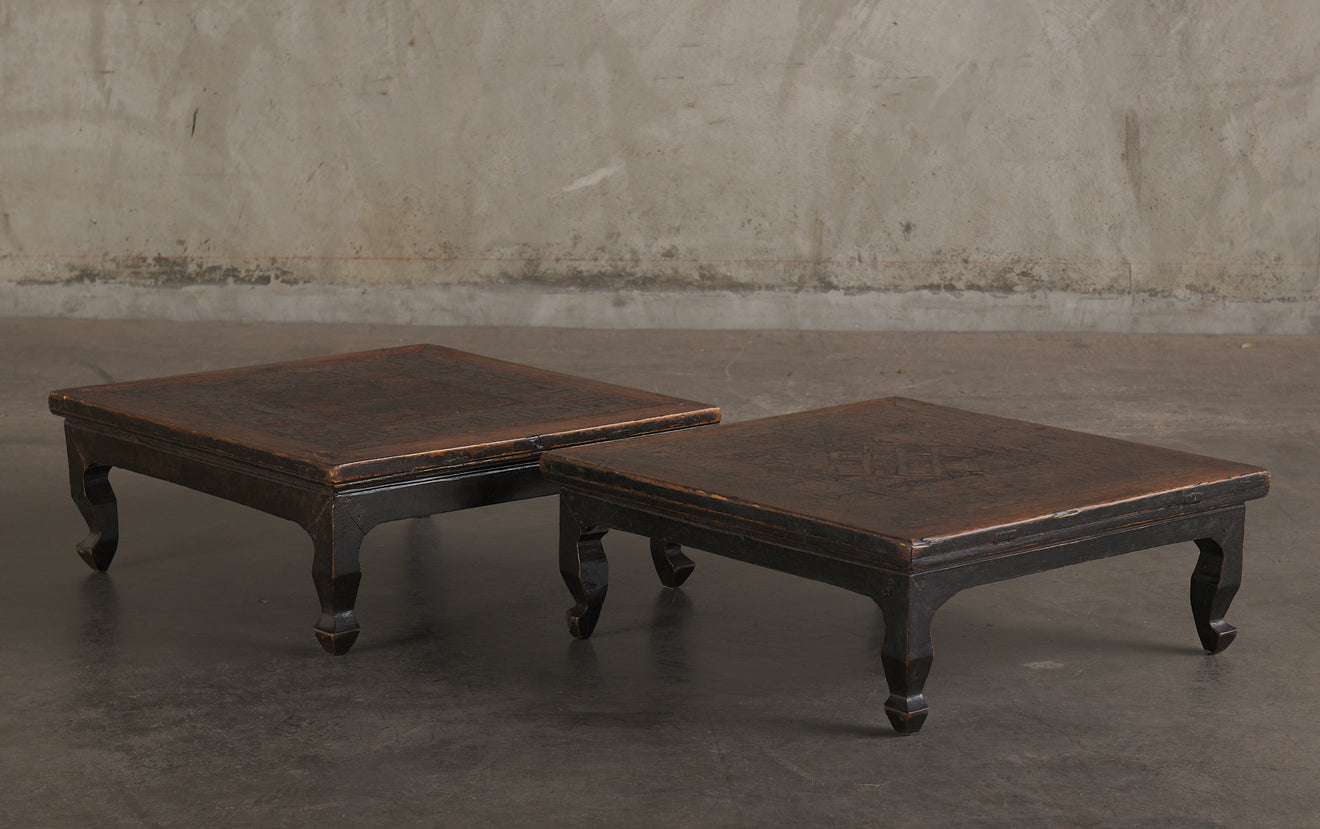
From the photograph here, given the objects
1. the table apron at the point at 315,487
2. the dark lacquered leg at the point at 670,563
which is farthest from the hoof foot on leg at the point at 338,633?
the dark lacquered leg at the point at 670,563

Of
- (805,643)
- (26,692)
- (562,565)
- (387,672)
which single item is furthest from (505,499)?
(26,692)

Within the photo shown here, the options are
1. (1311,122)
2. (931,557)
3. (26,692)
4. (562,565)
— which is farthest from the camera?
(1311,122)

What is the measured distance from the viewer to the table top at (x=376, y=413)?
2.96m

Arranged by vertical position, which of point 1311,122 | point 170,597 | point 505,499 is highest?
point 1311,122

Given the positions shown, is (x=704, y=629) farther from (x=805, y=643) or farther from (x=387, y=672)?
(x=387, y=672)

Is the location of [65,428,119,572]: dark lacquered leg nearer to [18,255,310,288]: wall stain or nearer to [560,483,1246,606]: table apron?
[560,483,1246,606]: table apron

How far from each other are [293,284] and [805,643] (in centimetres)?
396

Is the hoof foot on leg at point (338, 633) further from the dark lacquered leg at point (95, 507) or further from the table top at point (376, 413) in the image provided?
the dark lacquered leg at point (95, 507)

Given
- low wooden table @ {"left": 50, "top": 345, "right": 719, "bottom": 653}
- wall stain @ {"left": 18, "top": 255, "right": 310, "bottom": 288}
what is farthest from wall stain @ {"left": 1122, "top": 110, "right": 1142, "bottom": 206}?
low wooden table @ {"left": 50, "top": 345, "right": 719, "bottom": 653}

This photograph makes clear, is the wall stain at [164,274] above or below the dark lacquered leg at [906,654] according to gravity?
above

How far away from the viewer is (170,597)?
10.7 feet

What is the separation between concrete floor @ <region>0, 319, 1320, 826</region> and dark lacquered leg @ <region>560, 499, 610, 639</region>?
1.9 inches

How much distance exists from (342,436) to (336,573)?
0.94 feet

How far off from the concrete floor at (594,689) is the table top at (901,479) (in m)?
0.30
